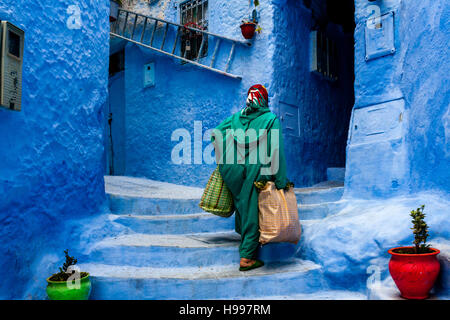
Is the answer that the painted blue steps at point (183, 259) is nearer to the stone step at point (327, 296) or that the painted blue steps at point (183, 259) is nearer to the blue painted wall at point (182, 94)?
the stone step at point (327, 296)

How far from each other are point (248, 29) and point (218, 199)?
3.18 metres

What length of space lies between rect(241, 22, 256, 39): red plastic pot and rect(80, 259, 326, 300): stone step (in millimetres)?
3706

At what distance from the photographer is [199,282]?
3.58 meters

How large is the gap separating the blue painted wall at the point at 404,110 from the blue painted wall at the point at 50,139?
2.88 meters

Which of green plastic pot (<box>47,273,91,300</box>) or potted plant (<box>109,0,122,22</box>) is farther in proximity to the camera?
potted plant (<box>109,0,122,22</box>)

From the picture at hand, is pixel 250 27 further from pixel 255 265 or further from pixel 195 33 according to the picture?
pixel 255 265

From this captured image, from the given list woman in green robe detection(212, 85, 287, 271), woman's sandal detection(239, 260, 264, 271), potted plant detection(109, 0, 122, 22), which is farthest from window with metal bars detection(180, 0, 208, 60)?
woman's sandal detection(239, 260, 264, 271)

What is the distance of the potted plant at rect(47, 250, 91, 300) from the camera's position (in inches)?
126

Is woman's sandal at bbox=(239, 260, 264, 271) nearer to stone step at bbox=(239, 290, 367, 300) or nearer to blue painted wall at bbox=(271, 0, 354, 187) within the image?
stone step at bbox=(239, 290, 367, 300)

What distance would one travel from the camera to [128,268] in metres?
3.89

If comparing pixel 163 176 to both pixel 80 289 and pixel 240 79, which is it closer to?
pixel 240 79

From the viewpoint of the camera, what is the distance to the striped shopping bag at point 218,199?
13.6ft

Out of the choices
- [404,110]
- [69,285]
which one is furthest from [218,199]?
[404,110]

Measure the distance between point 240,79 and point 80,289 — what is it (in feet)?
13.6
